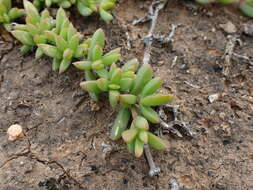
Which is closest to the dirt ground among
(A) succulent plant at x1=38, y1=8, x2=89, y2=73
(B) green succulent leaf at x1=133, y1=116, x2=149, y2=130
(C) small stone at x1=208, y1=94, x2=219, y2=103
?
(C) small stone at x1=208, y1=94, x2=219, y2=103

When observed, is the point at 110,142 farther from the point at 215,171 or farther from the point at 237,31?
the point at 237,31

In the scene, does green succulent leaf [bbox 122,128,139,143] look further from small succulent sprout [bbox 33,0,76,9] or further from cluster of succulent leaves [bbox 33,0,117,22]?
small succulent sprout [bbox 33,0,76,9]

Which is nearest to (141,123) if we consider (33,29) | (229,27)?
(33,29)

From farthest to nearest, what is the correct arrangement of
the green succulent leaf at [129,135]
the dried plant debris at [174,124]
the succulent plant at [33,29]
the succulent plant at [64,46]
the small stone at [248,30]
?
the small stone at [248,30] < the succulent plant at [33,29] < the succulent plant at [64,46] < the dried plant debris at [174,124] < the green succulent leaf at [129,135]

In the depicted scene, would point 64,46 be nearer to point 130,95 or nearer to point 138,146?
point 130,95

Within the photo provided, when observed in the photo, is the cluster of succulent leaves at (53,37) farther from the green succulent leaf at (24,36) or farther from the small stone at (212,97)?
the small stone at (212,97)

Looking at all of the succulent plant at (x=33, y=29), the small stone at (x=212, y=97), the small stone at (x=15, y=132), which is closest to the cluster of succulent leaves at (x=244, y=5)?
the small stone at (x=212, y=97)
